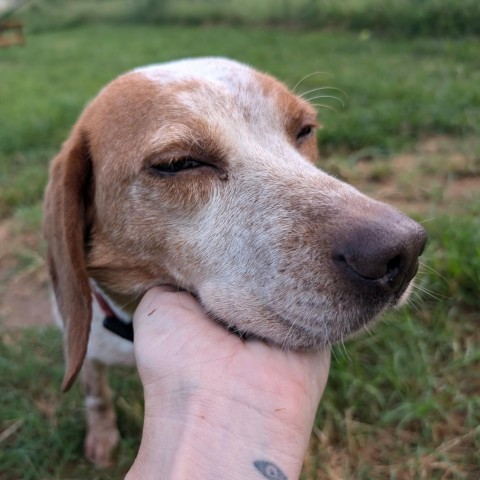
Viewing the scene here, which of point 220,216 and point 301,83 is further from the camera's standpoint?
point 301,83

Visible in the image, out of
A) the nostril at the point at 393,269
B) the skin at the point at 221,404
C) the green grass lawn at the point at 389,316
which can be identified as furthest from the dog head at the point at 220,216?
the green grass lawn at the point at 389,316

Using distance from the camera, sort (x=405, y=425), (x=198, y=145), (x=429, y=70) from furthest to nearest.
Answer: (x=429, y=70), (x=405, y=425), (x=198, y=145)

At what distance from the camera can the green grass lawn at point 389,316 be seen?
2723mm

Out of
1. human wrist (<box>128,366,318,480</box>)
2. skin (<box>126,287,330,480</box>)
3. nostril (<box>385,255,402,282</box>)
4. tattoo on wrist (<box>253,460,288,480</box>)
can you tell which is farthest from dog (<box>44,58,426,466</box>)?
tattoo on wrist (<box>253,460,288,480</box>)

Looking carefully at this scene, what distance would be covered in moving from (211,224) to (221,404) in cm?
74

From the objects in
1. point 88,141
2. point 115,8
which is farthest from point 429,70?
point 115,8

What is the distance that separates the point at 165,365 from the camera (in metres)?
1.90

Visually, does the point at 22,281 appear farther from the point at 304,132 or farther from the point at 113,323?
the point at 304,132

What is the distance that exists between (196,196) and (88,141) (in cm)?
67

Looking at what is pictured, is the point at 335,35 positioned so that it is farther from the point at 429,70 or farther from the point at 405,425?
the point at 405,425

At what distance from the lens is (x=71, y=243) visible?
2.45 meters

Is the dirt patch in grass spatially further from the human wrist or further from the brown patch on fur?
the human wrist

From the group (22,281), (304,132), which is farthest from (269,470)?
(22,281)

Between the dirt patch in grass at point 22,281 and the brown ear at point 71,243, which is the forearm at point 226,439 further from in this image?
the dirt patch in grass at point 22,281
